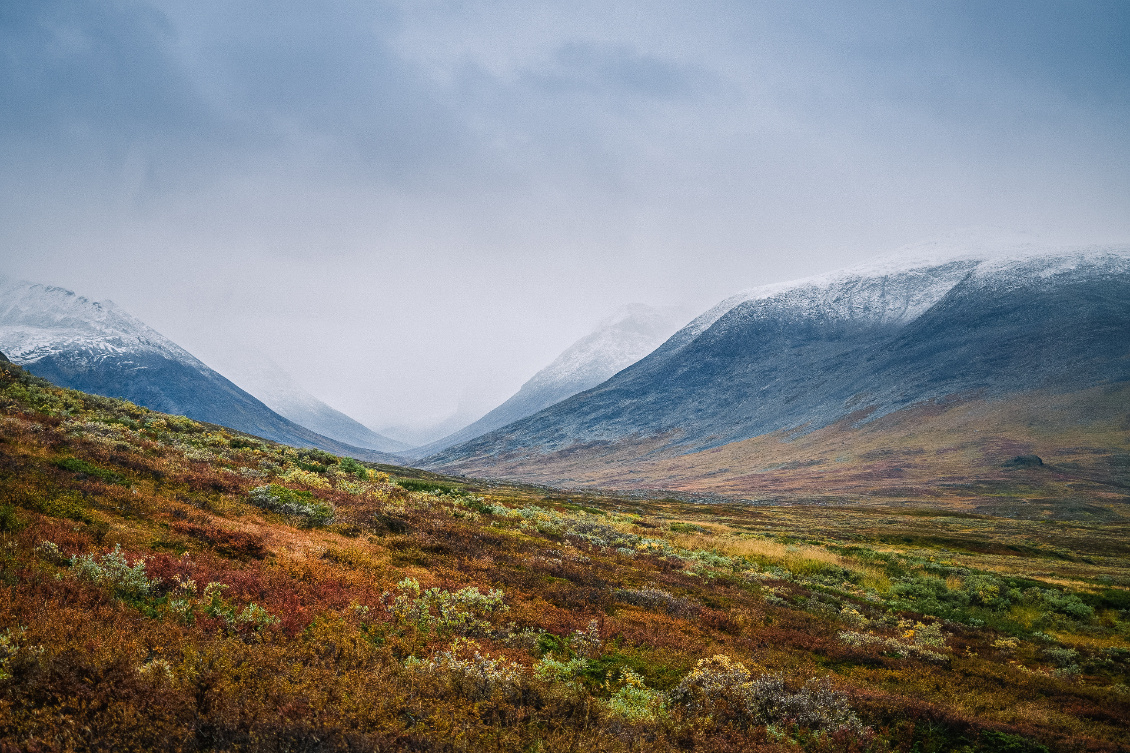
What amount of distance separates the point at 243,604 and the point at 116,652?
10.5 ft

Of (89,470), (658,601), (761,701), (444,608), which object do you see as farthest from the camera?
(658,601)

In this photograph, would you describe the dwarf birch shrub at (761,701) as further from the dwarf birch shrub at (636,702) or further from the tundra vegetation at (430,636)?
the dwarf birch shrub at (636,702)

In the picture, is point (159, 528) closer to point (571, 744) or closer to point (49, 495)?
point (49, 495)

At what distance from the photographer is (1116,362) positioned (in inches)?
6152

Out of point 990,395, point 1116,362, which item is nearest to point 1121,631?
point 990,395

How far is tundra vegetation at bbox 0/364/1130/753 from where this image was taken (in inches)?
248

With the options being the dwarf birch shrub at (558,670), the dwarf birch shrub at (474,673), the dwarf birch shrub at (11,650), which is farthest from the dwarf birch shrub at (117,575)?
the dwarf birch shrub at (558,670)

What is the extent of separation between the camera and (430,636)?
33.9 feet

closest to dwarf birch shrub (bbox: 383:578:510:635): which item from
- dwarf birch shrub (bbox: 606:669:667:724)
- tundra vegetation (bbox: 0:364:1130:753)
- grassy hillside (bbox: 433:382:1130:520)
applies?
tundra vegetation (bbox: 0:364:1130:753)

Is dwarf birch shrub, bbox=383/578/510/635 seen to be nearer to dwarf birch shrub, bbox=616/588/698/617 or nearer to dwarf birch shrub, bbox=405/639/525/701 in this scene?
dwarf birch shrub, bbox=405/639/525/701

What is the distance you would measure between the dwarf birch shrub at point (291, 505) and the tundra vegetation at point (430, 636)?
0.31ft

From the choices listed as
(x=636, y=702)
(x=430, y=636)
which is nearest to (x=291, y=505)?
(x=430, y=636)

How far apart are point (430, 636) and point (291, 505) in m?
11.3

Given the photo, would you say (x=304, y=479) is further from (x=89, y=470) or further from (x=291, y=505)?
(x=89, y=470)
